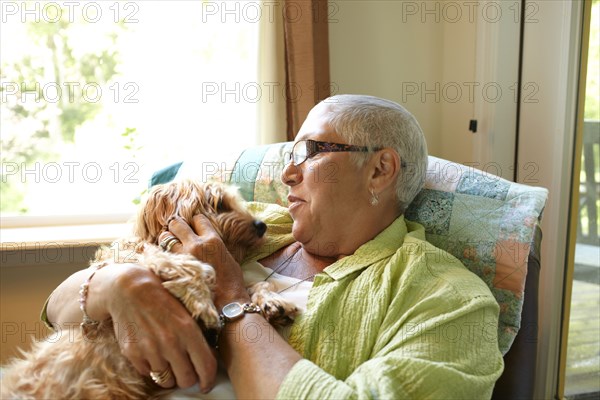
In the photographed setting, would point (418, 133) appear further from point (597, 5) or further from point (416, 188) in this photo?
point (597, 5)

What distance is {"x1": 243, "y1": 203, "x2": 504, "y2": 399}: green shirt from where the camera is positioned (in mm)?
1090

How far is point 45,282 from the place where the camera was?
2.45 metres

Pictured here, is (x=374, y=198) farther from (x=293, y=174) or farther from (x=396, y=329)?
(x=396, y=329)

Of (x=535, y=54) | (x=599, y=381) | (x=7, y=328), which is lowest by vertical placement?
(x=599, y=381)

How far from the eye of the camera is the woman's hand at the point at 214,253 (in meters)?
1.38

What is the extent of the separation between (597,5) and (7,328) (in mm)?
2504

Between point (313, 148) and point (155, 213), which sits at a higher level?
point (313, 148)

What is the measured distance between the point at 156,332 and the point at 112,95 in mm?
1673

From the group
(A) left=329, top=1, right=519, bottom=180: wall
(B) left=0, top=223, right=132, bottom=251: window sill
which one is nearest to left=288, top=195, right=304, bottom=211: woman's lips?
(B) left=0, top=223, right=132, bottom=251: window sill

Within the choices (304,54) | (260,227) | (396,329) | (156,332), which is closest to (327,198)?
(260,227)

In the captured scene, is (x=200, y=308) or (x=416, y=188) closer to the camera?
(x=200, y=308)

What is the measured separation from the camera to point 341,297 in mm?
1341

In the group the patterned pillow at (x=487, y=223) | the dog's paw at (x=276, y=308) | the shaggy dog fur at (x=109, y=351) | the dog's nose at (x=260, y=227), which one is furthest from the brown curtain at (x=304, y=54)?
the dog's paw at (x=276, y=308)

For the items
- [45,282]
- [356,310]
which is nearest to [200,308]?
[356,310]
